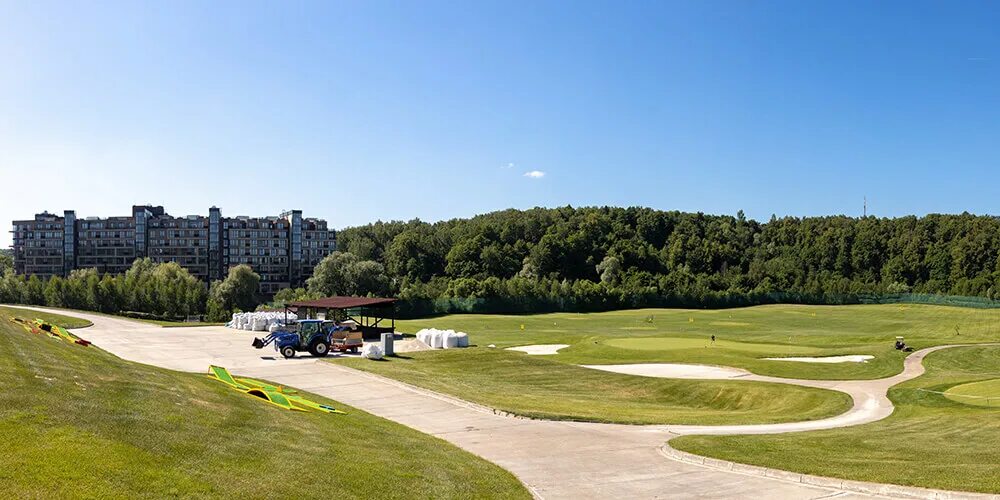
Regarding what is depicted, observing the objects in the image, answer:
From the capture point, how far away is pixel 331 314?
64.4m

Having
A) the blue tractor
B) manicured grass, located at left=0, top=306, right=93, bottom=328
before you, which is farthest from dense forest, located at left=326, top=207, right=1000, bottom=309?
the blue tractor

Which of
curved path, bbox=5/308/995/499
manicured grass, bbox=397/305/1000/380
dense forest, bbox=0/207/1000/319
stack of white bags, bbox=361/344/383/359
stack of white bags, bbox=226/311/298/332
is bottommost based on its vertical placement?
manicured grass, bbox=397/305/1000/380

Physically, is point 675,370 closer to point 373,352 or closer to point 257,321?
point 373,352

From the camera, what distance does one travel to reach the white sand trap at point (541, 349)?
48.9 metres

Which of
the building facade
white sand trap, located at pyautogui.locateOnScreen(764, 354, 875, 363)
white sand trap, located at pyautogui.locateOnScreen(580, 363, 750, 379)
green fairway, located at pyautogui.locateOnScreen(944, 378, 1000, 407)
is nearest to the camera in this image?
green fairway, located at pyautogui.locateOnScreen(944, 378, 1000, 407)

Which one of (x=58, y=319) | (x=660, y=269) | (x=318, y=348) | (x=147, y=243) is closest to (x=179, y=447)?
(x=318, y=348)

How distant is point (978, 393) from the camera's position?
2945 centimetres

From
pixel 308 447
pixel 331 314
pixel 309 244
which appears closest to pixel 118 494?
pixel 308 447

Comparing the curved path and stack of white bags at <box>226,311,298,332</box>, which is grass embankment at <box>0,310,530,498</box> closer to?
the curved path

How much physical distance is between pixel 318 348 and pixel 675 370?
20.2 m

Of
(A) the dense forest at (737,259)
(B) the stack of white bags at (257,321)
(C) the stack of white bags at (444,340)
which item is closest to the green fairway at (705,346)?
(C) the stack of white bags at (444,340)

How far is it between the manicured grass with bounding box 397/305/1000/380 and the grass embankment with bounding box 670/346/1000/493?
1344 cm

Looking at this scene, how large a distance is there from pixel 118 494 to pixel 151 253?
178m

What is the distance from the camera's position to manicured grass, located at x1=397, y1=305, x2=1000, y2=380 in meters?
42.1
